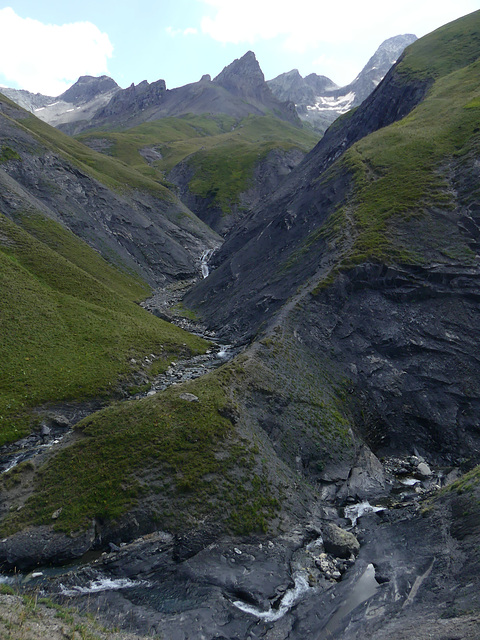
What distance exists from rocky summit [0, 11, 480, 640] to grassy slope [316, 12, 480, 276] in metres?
0.36

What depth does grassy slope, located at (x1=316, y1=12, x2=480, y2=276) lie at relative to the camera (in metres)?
46.1

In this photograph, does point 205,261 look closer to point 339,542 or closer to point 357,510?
point 357,510

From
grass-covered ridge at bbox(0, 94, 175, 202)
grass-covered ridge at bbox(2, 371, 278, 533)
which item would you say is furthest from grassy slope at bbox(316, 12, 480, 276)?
grass-covered ridge at bbox(0, 94, 175, 202)

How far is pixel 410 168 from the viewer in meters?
56.0

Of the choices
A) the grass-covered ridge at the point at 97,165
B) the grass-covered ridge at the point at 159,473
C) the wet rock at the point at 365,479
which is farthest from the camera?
the grass-covered ridge at the point at 97,165

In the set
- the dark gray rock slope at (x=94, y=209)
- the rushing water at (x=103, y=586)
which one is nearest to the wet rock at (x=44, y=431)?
the rushing water at (x=103, y=586)

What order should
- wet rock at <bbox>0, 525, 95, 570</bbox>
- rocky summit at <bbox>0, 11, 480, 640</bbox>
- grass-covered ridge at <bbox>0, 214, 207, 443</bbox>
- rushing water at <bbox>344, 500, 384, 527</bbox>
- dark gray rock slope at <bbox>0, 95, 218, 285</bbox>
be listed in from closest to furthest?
rocky summit at <bbox>0, 11, 480, 640</bbox> < wet rock at <bbox>0, 525, 95, 570</bbox> < rushing water at <bbox>344, 500, 384, 527</bbox> < grass-covered ridge at <bbox>0, 214, 207, 443</bbox> < dark gray rock slope at <bbox>0, 95, 218, 285</bbox>

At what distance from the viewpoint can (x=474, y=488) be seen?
2245 cm

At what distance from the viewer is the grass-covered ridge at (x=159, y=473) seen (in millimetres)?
22156

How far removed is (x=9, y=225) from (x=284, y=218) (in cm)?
4676

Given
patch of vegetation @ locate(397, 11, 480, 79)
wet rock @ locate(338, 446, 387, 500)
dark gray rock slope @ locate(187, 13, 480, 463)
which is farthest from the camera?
patch of vegetation @ locate(397, 11, 480, 79)

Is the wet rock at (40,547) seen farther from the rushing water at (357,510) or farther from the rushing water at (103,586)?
the rushing water at (357,510)

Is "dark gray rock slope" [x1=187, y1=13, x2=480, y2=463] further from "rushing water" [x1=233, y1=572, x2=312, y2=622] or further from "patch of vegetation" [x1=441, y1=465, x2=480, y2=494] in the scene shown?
"rushing water" [x1=233, y1=572, x2=312, y2=622]

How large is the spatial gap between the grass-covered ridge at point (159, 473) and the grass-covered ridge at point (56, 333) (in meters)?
10.3
